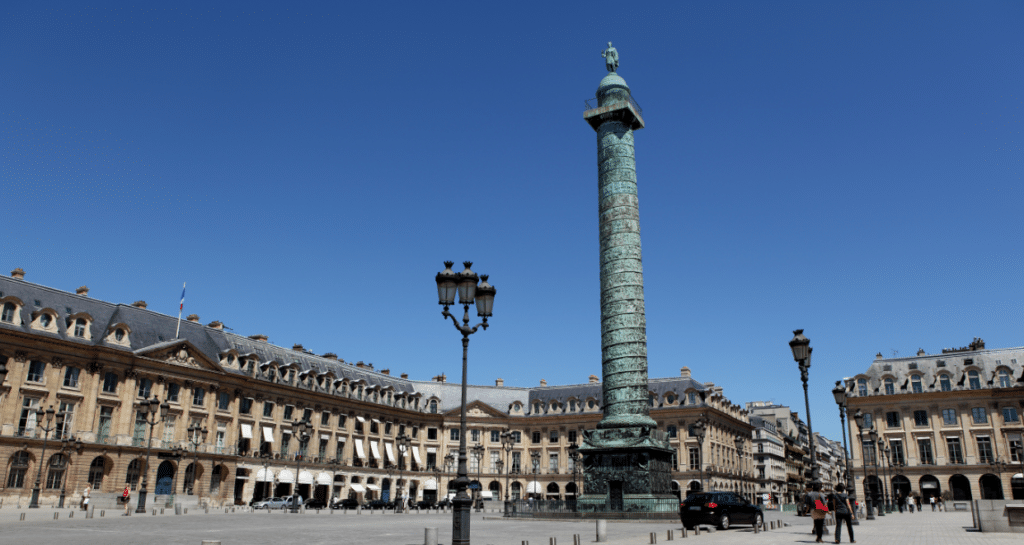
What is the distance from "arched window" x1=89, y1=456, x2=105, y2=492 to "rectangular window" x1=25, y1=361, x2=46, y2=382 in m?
5.67

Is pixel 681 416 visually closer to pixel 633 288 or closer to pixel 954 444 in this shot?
pixel 954 444

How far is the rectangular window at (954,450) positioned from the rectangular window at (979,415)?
6.75 feet

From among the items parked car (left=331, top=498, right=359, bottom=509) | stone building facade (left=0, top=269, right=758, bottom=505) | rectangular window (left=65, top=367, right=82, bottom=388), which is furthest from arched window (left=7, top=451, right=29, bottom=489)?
parked car (left=331, top=498, right=359, bottom=509)

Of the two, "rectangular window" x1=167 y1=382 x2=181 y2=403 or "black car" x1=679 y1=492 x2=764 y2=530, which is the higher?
"rectangular window" x1=167 y1=382 x2=181 y2=403

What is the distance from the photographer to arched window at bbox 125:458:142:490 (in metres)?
45.1

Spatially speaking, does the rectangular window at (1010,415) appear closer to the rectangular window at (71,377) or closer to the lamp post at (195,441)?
the lamp post at (195,441)

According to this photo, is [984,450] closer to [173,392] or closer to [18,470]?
[173,392]

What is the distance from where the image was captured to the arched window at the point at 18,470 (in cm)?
4028

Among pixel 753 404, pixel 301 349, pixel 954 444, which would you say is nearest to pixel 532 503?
pixel 301 349

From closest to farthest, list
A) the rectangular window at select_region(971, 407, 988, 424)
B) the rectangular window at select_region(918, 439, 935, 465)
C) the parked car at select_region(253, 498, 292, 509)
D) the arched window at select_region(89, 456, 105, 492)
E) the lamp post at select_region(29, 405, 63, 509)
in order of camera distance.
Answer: the lamp post at select_region(29, 405, 63, 509) → the arched window at select_region(89, 456, 105, 492) → the parked car at select_region(253, 498, 292, 509) → the rectangular window at select_region(971, 407, 988, 424) → the rectangular window at select_region(918, 439, 935, 465)

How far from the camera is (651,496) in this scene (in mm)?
31438

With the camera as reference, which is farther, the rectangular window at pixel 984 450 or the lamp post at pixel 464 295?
the rectangular window at pixel 984 450

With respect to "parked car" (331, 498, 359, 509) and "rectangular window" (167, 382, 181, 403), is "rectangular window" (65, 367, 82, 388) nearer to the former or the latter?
"rectangular window" (167, 382, 181, 403)

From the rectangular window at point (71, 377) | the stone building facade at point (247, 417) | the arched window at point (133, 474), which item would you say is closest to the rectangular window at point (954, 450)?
the stone building facade at point (247, 417)
